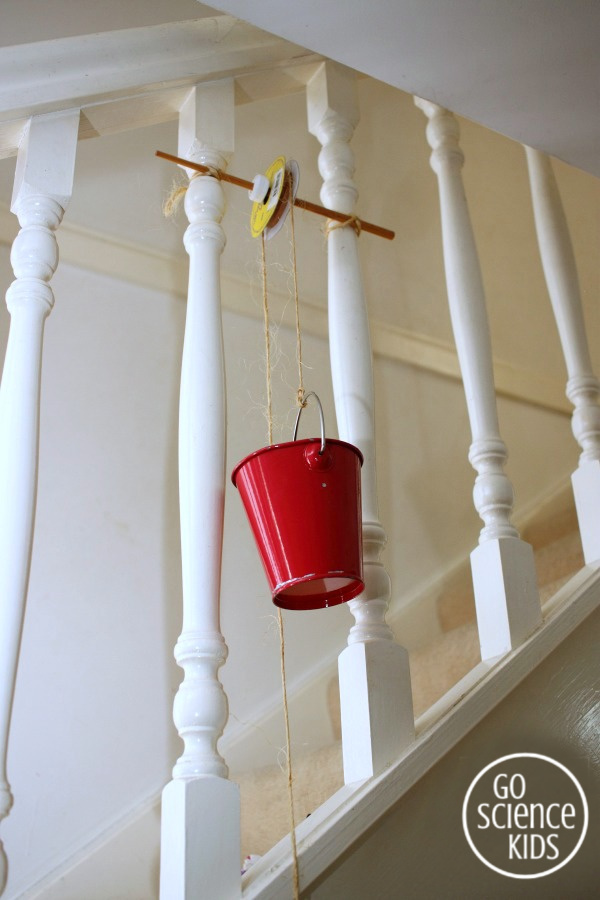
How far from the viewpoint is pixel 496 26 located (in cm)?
106

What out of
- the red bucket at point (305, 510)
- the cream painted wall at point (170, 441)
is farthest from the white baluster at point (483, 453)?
the cream painted wall at point (170, 441)

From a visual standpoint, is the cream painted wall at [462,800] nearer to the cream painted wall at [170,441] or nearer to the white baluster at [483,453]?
the white baluster at [483,453]

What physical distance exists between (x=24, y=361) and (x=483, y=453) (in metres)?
0.58

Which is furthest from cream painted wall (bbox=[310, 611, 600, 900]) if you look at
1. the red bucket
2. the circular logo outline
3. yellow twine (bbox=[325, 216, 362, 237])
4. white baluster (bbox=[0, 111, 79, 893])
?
yellow twine (bbox=[325, 216, 362, 237])

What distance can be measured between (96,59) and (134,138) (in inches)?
42.1

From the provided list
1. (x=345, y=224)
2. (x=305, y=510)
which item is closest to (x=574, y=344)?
(x=345, y=224)

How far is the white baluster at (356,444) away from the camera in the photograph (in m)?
0.91

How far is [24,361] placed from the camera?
997 millimetres

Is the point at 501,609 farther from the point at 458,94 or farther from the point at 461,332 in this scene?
the point at 458,94

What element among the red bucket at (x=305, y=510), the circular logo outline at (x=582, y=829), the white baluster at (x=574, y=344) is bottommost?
the circular logo outline at (x=582, y=829)

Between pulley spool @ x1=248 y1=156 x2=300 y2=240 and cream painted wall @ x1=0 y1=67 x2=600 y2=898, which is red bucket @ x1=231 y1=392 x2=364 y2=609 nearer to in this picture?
pulley spool @ x1=248 y1=156 x2=300 y2=240

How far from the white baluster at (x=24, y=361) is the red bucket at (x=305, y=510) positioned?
258 millimetres

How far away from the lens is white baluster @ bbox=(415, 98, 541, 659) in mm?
1039

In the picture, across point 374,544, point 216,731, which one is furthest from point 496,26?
point 216,731
